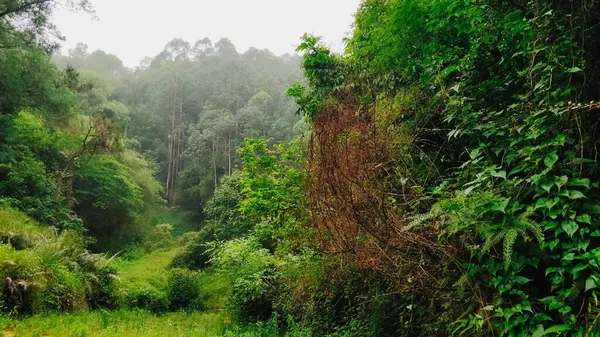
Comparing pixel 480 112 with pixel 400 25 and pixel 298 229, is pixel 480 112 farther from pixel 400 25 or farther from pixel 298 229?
pixel 298 229

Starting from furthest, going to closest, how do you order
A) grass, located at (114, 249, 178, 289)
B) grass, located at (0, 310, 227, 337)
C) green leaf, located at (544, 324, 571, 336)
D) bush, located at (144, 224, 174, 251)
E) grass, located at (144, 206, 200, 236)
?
grass, located at (144, 206, 200, 236) → bush, located at (144, 224, 174, 251) → grass, located at (114, 249, 178, 289) → grass, located at (0, 310, 227, 337) → green leaf, located at (544, 324, 571, 336)

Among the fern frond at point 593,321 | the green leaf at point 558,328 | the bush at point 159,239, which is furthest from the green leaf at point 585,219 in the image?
the bush at point 159,239

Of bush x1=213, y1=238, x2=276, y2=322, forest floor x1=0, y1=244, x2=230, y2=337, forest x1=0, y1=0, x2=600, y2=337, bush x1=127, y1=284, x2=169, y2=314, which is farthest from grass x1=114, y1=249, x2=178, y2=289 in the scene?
bush x1=213, y1=238, x2=276, y2=322

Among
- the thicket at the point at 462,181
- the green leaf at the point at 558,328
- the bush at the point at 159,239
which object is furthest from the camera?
the bush at the point at 159,239

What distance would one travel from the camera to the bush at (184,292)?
467 inches

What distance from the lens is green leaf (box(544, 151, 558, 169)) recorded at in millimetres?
2556

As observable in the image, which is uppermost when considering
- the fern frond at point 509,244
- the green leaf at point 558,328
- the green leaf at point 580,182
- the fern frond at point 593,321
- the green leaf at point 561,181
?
the green leaf at point 561,181

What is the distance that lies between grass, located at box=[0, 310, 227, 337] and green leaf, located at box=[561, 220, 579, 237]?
6219 millimetres

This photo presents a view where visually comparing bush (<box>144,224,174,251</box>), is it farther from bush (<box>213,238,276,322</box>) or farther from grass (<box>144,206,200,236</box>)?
bush (<box>213,238,276,322</box>)

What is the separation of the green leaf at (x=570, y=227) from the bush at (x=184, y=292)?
11261 millimetres

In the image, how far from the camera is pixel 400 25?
448cm

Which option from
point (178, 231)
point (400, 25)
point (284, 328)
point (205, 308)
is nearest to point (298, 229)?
point (284, 328)

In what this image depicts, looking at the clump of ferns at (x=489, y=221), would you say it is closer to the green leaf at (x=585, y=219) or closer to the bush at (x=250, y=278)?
the green leaf at (x=585, y=219)

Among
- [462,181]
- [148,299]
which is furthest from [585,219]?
[148,299]
